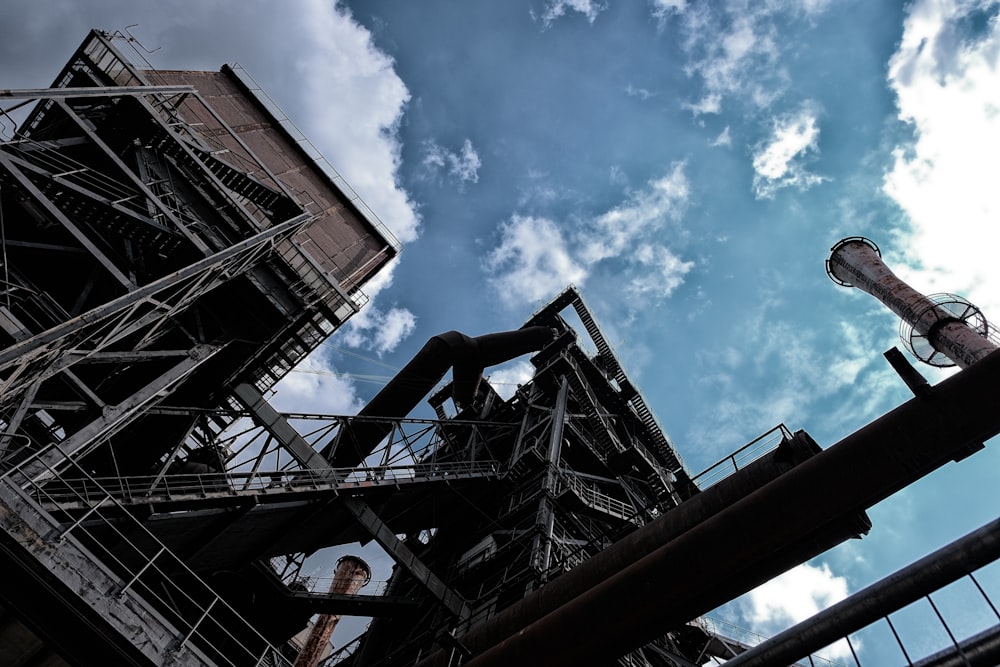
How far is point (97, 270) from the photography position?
10.6 m

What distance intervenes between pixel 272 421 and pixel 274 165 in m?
8.30

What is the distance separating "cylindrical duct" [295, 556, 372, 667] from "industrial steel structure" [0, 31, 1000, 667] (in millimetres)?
11955

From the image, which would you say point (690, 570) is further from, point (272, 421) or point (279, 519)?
point (272, 421)

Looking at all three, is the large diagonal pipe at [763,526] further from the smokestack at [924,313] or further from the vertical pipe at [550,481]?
the smokestack at [924,313]

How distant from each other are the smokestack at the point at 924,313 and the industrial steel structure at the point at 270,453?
0.18 metres

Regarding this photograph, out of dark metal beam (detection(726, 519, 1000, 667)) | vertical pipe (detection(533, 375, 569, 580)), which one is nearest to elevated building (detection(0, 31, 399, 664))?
dark metal beam (detection(726, 519, 1000, 667))

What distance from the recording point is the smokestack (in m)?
22.9


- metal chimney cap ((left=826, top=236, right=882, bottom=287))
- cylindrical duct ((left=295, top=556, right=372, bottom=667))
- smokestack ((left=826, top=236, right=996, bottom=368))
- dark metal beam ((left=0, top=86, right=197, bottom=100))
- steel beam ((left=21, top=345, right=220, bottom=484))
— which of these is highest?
metal chimney cap ((left=826, top=236, right=882, bottom=287))

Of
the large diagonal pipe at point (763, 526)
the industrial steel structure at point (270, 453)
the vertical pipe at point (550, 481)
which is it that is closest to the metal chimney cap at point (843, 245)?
the industrial steel structure at point (270, 453)

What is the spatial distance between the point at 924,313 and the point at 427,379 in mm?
19345

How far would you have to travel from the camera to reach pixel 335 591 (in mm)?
34250

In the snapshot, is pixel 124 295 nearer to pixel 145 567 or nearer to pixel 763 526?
pixel 145 567

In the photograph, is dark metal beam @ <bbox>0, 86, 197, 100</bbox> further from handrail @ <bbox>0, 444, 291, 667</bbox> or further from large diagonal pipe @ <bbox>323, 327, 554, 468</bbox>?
large diagonal pipe @ <bbox>323, 327, 554, 468</bbox>

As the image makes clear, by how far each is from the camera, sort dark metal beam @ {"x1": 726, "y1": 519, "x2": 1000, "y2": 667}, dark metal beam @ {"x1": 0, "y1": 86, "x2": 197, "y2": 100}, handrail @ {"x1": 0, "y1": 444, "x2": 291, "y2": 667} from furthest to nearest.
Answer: dark metal beam @ {"x1": 0, "y1": 86, "x2": 197, "y2": 100}
handrail @ {"x1": 0, "y1": 444, "x2": 291, "y2": 667}
dark metal beam @ {"x1": 726, "y1": 519, "x2": 1000, "y2": 667}
